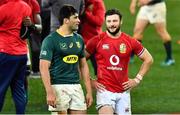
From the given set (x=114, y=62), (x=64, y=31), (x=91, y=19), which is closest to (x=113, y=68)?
(x=114, y=62)

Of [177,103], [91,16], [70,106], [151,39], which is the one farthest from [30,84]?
[151,39]

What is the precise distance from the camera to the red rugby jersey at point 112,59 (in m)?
10.6

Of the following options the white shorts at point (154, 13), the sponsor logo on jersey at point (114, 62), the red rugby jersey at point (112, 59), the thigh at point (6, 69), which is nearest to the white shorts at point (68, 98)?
the red rugby jersey at point (112, 59)

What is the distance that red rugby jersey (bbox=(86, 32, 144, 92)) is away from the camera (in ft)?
34.9

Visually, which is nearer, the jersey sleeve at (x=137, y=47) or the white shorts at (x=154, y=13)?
the jersey sleeve at (x=137, y=47)

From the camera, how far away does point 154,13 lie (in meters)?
16.9

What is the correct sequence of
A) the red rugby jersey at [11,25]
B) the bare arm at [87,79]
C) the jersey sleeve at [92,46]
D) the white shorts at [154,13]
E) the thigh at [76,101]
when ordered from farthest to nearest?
the white shorts at [154,13], the red rugby jersey at [11,25], the jersey sleeve at [92,46], the bare arm at [87,79], the thigh at [76,101]

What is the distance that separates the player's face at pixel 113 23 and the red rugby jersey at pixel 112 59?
13 centimetres

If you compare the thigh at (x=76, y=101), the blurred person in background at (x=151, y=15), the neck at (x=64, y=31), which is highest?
the neck at (x=64, y=31)

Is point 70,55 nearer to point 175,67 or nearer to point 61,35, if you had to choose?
point 61,35

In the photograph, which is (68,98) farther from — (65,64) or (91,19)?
(91,19)

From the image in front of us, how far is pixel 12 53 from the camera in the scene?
11297 mm

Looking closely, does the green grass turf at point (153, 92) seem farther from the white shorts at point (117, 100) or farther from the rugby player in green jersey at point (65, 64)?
the rugby player in green jersey at point (65, 64)

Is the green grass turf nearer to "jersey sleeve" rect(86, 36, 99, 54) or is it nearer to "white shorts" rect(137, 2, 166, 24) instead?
"white shorts" rect(137, 2, 166, 24)
